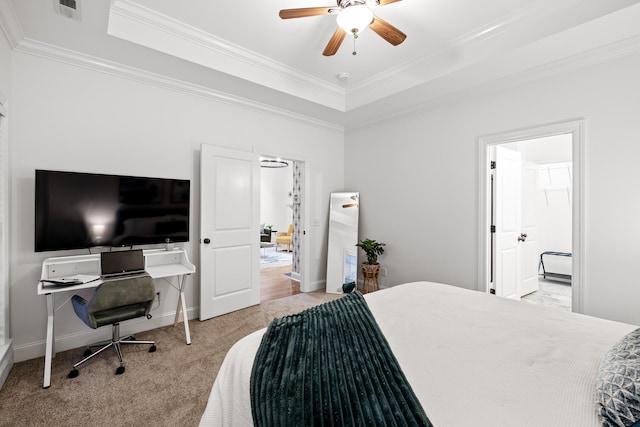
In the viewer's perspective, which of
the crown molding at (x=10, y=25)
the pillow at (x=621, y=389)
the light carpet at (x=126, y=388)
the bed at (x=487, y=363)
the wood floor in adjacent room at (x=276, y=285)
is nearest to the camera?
the pillow at (x=621, y=389)

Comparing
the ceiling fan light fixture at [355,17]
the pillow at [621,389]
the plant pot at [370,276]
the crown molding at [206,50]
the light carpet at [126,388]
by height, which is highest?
the crown molding at [206,50]

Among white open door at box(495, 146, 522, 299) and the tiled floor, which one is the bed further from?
the tiled floor

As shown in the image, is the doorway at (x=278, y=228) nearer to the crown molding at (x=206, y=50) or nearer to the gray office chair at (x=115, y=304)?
the crown molding at (x=206, y=50)

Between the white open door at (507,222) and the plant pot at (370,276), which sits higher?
the white open door at (507,222)

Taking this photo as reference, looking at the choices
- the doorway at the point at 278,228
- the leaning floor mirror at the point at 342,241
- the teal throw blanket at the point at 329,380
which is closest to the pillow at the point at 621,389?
the teal throw blanket at the point at 329,380

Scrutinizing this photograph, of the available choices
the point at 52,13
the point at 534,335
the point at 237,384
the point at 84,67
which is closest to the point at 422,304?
the point at 534,335

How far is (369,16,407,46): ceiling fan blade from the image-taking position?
81.5 inches

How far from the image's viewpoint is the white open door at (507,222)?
11.5 ft

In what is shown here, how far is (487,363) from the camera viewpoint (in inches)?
44.7

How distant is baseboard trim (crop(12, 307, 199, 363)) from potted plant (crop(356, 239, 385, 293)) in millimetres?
2308

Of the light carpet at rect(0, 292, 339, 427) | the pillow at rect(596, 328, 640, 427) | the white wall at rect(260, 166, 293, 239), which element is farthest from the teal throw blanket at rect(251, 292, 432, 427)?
the white wall at rect(260, 166, 293, 239)

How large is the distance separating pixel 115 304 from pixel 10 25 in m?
2.24

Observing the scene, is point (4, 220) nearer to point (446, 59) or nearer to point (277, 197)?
point (446, 59)

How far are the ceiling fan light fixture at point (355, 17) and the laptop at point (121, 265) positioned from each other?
8.34ft
